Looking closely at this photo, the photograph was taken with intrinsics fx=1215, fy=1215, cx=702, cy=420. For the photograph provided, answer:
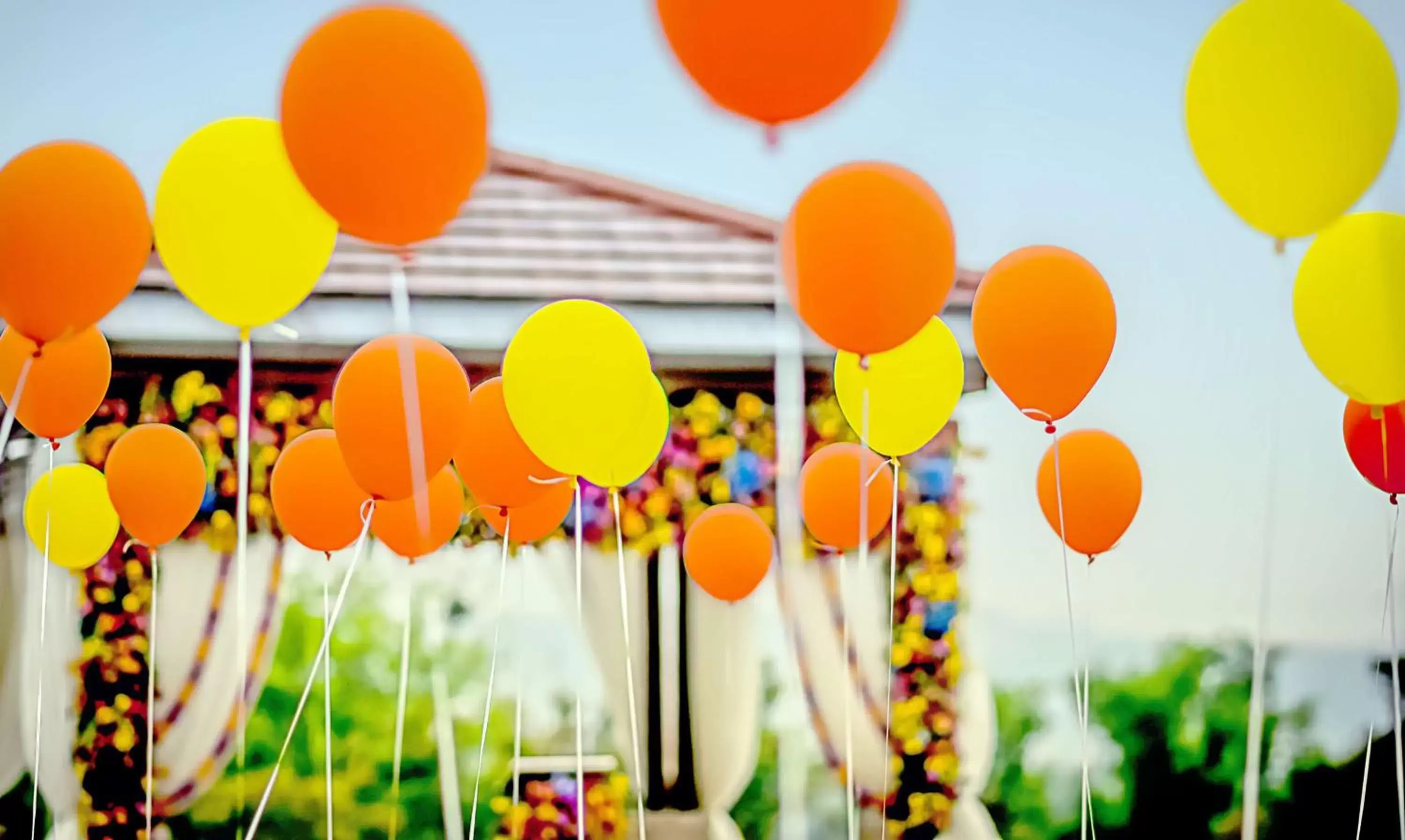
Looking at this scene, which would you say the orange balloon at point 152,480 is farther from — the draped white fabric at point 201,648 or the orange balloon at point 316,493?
the draped white fabric at point 201,648

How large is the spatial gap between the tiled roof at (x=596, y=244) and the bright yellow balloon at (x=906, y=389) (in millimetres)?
765

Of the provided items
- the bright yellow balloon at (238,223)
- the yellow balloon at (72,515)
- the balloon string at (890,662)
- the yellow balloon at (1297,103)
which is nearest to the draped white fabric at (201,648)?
the yellow balloon at (72,515)

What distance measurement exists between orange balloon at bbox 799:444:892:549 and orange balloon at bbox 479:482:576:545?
513 millimetres

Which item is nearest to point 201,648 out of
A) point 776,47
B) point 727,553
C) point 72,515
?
point 72,515

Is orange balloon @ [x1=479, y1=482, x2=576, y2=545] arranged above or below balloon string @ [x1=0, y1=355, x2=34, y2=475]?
below

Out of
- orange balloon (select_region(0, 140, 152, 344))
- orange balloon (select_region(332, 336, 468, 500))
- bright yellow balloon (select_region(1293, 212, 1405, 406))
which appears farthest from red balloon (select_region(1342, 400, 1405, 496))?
orange balloon (select_region(0, 140, 152, 344))

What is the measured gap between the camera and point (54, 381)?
218 centimetres

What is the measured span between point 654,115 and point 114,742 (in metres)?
2.05

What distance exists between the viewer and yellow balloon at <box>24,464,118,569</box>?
2600 millimetres

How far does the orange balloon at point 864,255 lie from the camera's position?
1687mm

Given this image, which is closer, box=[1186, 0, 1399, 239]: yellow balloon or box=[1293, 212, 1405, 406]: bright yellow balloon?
box=[1186, 0, 1399, 239]: yellow balloon

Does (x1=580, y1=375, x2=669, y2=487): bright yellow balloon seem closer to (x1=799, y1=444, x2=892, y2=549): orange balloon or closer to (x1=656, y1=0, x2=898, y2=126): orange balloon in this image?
(x1=799, y1=444, x2=892, y2=549): orange balloon

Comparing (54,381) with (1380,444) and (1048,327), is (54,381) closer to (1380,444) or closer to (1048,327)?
(1048,327)

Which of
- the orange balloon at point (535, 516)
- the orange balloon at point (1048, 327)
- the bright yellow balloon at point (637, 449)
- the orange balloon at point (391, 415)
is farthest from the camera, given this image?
the orange balloon at point (535, 516)
